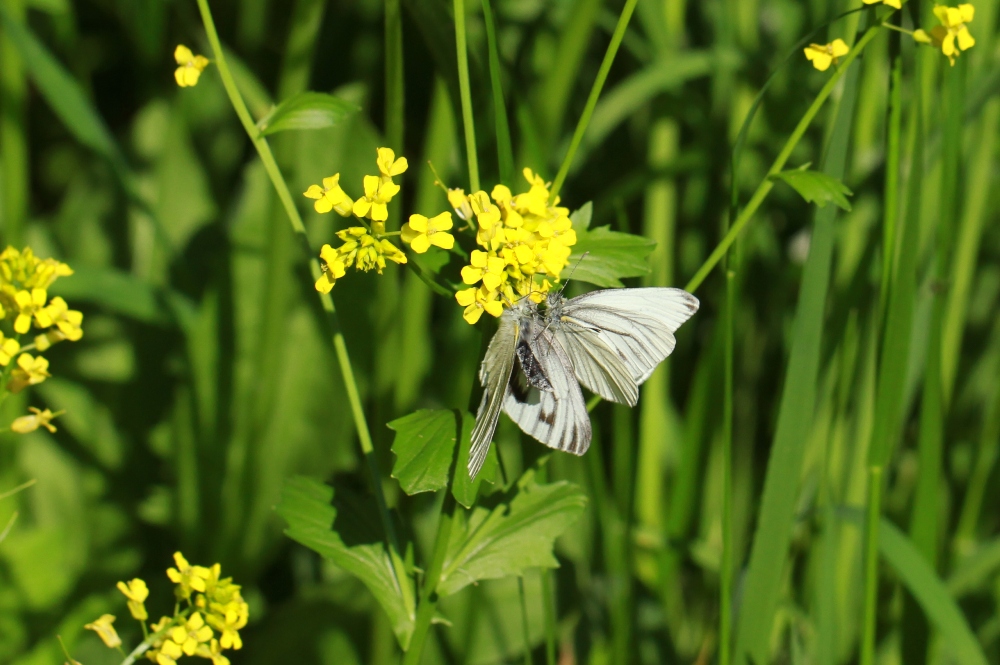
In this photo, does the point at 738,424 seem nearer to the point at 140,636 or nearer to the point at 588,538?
the point at 588,538

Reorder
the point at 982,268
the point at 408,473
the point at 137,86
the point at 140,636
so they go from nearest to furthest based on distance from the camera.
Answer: the point at 408,473 < the point at 140,636 < the point at 982,268 < the point at 137,86

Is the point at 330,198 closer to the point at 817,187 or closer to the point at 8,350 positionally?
the point at 8,350

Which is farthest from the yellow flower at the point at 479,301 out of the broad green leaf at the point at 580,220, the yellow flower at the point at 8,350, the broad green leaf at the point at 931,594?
the broad green leaf at the point at 931,594

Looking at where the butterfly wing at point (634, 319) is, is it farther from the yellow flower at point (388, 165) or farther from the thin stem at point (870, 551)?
the thin stem at point (870, 551)

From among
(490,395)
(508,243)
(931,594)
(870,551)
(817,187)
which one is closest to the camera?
(490,395)

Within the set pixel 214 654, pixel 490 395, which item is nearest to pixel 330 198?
pixel 490 395

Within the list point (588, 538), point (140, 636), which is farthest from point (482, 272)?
point (140, 636)
